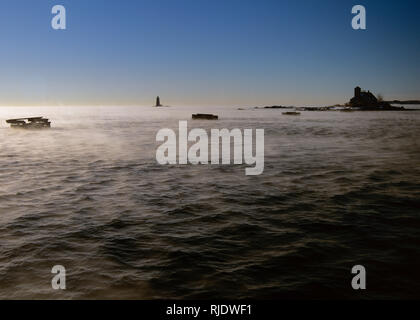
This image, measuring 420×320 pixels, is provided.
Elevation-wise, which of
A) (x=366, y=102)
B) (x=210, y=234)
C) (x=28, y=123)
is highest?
(x=366, y=102)

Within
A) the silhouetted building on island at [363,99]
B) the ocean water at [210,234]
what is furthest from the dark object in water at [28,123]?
the silhouetted building on island at [363,99]

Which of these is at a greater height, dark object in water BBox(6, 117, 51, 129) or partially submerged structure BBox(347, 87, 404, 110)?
partially submerged structure BBox(347, 87, 404, 110)

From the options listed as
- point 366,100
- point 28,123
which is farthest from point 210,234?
point 366,100

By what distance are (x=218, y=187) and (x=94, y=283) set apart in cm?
905

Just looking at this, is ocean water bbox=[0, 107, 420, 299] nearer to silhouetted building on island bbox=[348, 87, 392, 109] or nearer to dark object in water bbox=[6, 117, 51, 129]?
dark object in water bbox=[6, 117, 51, 129]

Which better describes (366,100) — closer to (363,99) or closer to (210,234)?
(363,99)

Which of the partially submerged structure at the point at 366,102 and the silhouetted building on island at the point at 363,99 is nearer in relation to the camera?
the partially submerged structure at the point at 366,102

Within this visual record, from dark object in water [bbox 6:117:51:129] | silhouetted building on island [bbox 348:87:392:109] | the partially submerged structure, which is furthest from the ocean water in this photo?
silhouetted building on island [bbox 348:87:392:109]

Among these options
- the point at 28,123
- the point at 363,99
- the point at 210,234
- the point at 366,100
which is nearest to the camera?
the point at 210,234

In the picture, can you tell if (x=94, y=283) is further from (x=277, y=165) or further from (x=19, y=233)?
(x=277, y=165)

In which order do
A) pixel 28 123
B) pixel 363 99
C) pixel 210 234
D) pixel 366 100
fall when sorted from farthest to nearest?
pixel 363 99
pixel 366 100
pixel 28 123
pixel 210 234

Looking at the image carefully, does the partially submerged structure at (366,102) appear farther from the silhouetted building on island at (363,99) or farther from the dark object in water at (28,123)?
the dark object in water at (28,123)

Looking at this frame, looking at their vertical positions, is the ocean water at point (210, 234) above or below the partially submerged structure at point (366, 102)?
below
